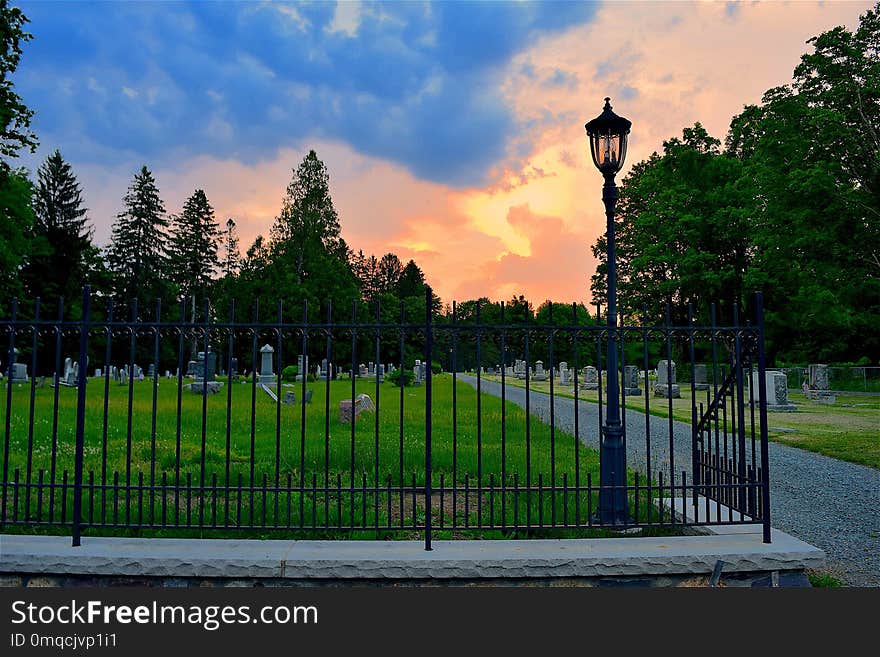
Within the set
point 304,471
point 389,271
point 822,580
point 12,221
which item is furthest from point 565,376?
point 389,271

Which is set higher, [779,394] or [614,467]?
[614,467]

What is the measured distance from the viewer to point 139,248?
58281 millimetres

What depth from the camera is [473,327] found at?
197 inches

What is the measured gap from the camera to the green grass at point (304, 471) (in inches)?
193

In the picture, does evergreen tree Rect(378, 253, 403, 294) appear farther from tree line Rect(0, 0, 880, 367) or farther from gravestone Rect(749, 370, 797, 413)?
gravestone Rect(749, 370, 797, 413)

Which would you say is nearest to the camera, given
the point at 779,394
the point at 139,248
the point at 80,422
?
the point at 80,422

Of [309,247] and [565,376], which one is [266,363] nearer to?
[309,247]

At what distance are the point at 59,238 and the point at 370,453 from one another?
Result: 166ft

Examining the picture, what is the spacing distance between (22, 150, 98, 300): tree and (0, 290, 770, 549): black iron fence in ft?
106

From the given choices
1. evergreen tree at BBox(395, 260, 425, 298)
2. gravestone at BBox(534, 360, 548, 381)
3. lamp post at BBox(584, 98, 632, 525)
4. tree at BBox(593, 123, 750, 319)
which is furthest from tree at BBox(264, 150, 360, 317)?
evergreen tree at BBox(395, 260, 425, 298)

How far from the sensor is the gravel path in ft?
17.9

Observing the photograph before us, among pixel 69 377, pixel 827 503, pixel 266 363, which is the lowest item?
pixel 827 503

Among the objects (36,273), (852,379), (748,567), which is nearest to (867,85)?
(852,379)

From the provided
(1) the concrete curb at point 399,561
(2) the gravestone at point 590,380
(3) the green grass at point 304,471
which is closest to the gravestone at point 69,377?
(3) the green grass at point 304,471
